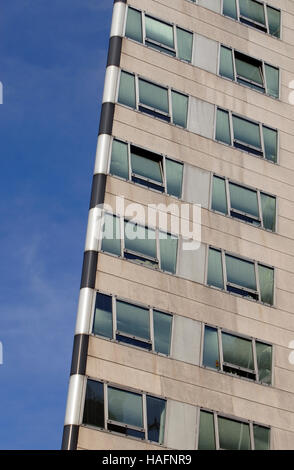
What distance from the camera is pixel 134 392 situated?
31.0m

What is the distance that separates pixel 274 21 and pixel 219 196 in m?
11.5

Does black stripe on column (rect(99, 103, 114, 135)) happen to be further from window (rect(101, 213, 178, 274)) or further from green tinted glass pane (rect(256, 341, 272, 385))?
green tinted glass pane (rect(256, 341, 272, 385))

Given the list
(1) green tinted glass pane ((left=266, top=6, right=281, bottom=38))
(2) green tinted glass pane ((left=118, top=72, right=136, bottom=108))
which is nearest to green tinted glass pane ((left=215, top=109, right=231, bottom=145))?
(2) green tinted glass pane ((left=118, top=72, right=136, bottom=108))

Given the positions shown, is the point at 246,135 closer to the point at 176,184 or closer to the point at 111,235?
the point at 176,184

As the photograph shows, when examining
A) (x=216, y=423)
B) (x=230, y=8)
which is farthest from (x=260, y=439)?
(x=230, y=8)

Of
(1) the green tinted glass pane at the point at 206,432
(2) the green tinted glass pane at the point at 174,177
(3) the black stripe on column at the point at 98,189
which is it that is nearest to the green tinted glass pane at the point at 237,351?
(1) the green tinted glass pane at the point at 206,432

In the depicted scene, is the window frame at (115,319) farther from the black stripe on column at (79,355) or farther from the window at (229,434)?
the window at (229,434)

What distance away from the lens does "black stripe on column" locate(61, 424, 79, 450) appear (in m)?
29.1

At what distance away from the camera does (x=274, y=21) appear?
4328cm

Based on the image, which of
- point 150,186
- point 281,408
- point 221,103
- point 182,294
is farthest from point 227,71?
point 281,408
